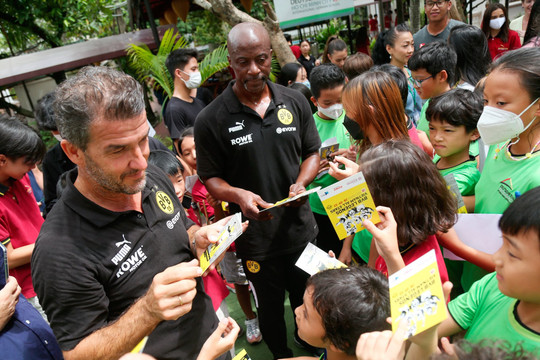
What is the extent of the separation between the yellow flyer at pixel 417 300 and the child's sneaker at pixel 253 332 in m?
2.41

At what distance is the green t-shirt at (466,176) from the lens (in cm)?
241

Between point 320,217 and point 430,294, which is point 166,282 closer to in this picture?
Answer: point 430,294

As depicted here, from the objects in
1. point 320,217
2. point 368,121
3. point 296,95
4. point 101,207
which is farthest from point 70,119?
point 320,217

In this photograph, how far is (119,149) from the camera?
1496 millimetres

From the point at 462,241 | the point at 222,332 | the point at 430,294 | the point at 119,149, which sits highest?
the point at 119,149

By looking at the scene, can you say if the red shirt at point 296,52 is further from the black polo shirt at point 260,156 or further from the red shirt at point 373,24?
the red shirt at point 373,24

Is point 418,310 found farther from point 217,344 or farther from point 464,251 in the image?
point 464,251

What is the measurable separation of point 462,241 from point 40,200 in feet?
15.1

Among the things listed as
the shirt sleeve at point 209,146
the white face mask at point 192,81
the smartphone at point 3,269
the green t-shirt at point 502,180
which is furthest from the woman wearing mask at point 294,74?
the smartphone at point 3,269

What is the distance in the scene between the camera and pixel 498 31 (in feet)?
18.7

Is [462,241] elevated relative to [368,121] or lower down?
lower down

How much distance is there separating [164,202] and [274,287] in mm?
1181

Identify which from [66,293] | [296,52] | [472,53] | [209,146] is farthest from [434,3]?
[66,293]

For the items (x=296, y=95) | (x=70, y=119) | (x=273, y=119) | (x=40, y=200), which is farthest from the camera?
(x=40, y=200)
